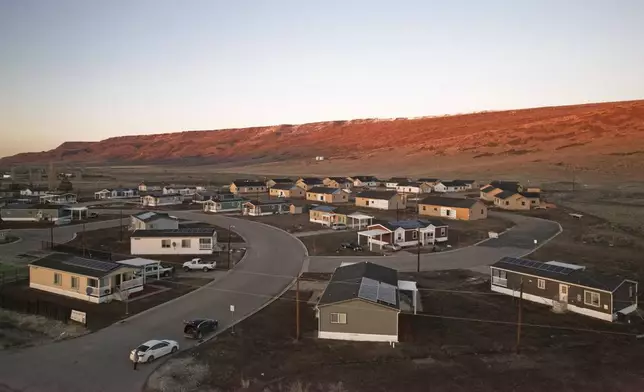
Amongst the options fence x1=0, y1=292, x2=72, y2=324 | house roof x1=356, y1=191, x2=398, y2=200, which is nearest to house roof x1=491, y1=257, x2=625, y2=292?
fence x1=0, y1=292, x2=72, y2=324

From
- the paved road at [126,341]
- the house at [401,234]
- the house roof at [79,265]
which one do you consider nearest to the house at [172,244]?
the paved road at [126,341]

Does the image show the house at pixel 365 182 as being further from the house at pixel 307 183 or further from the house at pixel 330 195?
the house at pixel 330 195

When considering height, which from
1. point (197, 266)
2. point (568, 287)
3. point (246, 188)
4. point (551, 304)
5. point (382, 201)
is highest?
point (246, 188)

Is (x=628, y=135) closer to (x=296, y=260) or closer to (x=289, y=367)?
(x=296, y=260)

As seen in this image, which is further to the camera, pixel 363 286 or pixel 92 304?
pixel 92 304

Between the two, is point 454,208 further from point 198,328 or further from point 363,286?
point 198,328

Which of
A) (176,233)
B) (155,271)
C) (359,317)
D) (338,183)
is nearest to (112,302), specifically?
(155,271)
